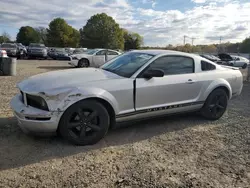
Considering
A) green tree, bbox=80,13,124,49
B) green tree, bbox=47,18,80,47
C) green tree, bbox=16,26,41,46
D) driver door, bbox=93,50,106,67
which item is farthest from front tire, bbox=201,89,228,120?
green tree, bbox=16,26,41,46

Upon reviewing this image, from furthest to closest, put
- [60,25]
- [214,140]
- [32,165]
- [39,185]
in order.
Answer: [60,25] → [214,140] → [32,165] → [39,185]

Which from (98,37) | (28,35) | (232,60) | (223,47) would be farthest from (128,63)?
(28,35)

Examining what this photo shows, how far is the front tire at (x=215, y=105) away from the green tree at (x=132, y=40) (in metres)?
66.1

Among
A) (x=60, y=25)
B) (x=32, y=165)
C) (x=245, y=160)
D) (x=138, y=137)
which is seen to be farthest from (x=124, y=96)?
(x=60, y=25)

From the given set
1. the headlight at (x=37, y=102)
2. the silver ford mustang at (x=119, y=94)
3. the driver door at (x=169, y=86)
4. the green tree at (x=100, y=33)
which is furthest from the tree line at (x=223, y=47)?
the headlight at (x=37, y=102)

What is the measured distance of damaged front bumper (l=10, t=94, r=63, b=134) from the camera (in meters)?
3.23

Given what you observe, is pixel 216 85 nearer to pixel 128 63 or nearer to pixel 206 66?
pixel 206 66

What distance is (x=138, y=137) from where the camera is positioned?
157 inches

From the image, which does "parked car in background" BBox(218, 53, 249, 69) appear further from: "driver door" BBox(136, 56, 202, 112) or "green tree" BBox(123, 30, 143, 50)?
"green tree" BBox(123, 30, 143, 50)

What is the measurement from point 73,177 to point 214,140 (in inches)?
98.9

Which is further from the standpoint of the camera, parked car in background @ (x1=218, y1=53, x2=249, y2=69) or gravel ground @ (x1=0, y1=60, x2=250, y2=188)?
parked car in background @ (x1=218, y1=53, x2=249, y2=69)

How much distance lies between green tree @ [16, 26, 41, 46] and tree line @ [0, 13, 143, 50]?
151 cm

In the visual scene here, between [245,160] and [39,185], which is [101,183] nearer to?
[39,185]

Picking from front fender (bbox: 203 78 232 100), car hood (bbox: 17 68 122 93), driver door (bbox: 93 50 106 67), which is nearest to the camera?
car hood (bbox: 17 68 122 93)
